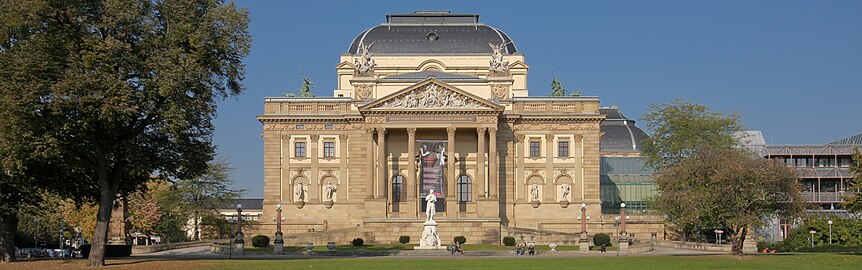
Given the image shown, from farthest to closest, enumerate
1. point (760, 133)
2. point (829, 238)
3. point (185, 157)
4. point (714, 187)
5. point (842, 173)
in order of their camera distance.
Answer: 1. point (760, 133)
2. point (842, 173)
3. point (829, 238)
4. point (714, 187)
5. point (185, 157)

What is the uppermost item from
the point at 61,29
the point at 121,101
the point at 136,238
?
the point at 61,29

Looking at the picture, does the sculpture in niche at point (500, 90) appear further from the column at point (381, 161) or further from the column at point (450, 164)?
the column at point (381, 161)

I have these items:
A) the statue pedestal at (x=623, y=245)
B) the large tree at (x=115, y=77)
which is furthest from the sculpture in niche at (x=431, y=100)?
the large tree at (x=115, y=77)

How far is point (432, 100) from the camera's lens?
324ft

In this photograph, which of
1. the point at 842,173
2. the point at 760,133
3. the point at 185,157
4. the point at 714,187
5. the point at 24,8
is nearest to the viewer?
the point at 24,8

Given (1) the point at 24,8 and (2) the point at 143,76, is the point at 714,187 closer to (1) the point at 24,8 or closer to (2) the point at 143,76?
(2) the point at 143,76

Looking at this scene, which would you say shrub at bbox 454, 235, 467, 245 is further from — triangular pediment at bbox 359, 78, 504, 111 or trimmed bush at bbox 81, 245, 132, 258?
trimmed bush at bbox 81, 245, 132, 258

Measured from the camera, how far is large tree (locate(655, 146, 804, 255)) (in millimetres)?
66500

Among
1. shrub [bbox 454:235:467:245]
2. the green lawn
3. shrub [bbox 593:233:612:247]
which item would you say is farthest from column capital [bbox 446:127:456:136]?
the green lawn

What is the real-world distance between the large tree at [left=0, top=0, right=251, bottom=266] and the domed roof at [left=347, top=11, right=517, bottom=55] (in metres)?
54.8

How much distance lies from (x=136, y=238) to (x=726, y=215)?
55.3 metres

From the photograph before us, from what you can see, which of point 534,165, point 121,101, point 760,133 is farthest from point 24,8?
point 760,133

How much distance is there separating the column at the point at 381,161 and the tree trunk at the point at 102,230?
46.0m

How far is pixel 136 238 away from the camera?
10400 cm
